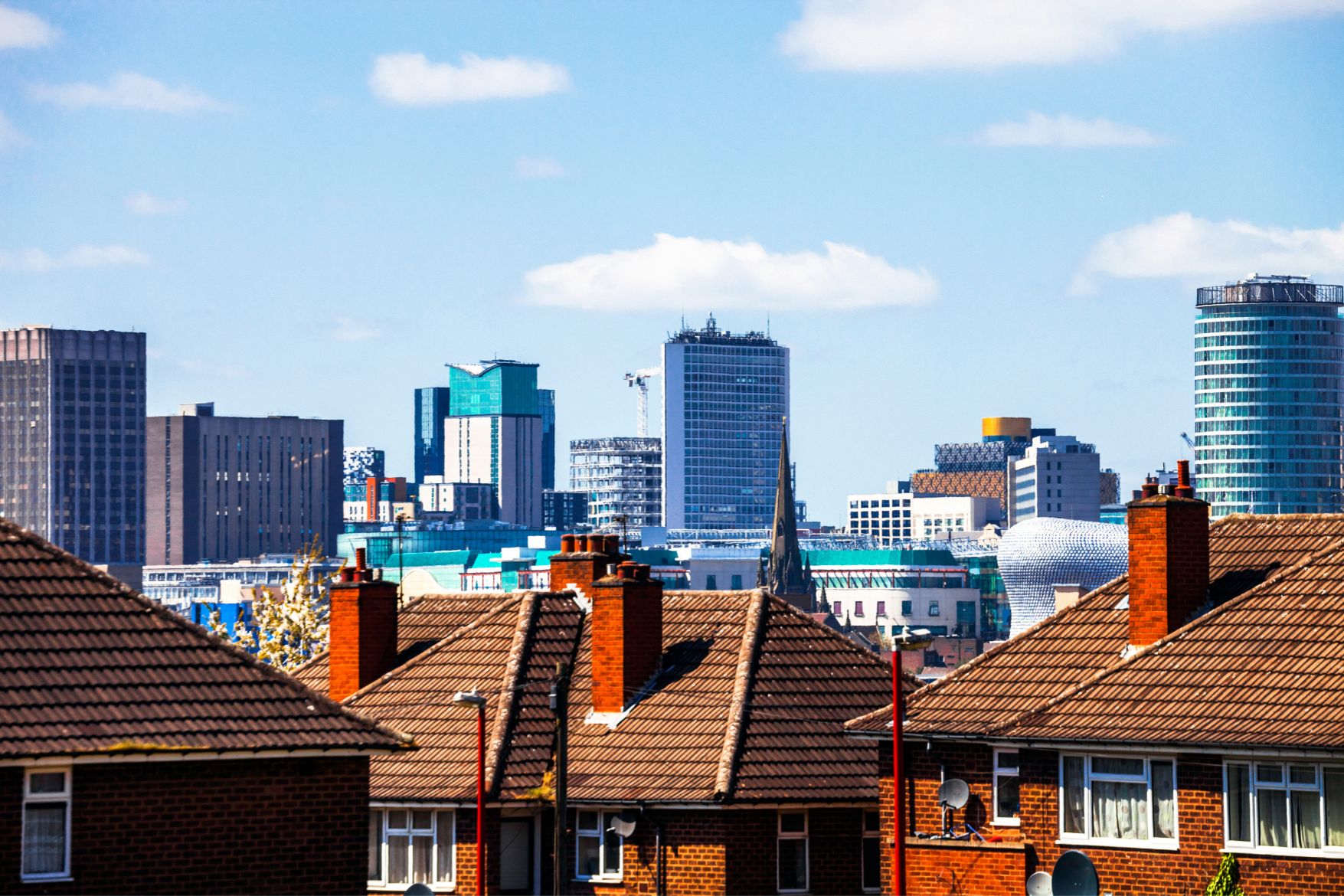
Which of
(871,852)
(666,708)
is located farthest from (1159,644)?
(666,708)

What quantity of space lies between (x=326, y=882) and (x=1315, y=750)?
12.4 metres

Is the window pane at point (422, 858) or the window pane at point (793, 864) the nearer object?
the window pane at point (793, 864)

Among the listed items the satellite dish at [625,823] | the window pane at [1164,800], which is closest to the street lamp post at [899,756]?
the window pane at [1164,800]

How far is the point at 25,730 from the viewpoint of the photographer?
Result: 2836 centimetres

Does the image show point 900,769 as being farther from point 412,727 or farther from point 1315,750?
point 412,727

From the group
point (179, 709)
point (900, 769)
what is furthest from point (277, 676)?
point (900, 769)

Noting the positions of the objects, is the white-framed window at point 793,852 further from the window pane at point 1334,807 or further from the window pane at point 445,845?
the window pane at point 1334,807

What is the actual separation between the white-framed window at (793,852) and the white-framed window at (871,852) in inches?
40.0

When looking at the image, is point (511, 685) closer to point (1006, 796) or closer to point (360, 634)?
point (360, 634)

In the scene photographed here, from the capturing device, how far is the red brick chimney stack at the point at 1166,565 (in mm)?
38219

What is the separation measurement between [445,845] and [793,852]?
214 inches

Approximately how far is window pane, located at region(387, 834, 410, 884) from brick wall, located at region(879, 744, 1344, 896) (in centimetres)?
750

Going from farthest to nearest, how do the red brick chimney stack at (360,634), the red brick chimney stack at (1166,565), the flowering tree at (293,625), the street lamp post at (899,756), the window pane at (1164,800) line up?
the flowering tree at (293,625) < the red brick chimney stack at (360,634) < the red brick chimney stack at (1166,565) < the window pane at (1164,800) < the street lamp post at (899,756)

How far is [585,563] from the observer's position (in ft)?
156
